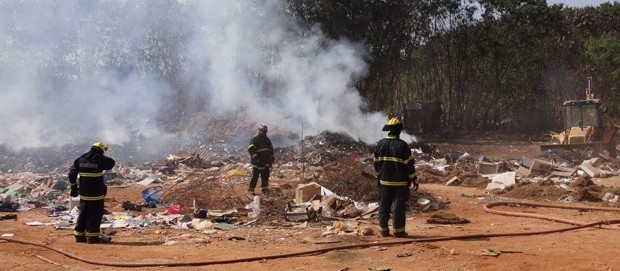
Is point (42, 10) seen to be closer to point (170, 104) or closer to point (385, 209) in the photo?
point (170, 104)

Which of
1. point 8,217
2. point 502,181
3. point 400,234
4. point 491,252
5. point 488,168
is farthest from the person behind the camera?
point 488,168

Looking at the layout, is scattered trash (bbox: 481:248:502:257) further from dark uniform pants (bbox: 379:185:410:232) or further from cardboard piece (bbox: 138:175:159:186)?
cardboard piece (bbox: 138:175:159:186)

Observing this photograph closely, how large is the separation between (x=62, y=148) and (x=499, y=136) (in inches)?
813

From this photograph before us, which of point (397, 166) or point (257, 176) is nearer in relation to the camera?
point (397, 166)

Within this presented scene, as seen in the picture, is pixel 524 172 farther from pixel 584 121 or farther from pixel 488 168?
pixel 584 121

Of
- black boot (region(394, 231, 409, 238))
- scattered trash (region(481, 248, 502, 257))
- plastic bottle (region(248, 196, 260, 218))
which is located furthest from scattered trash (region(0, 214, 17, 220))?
scattered trash (region(481, 248, 502, 257))

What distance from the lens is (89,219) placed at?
8.15 m

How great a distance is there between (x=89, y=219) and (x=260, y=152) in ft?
16.4

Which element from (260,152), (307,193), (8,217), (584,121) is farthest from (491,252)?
(584,121)

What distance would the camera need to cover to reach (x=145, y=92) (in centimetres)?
2889

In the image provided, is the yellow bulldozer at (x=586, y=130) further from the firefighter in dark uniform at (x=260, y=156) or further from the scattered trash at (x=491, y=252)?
the scattered trash at (x=491, y=252)

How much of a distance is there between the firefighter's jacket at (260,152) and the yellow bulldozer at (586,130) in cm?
1018

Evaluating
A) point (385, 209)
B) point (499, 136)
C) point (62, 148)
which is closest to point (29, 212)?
point (385, 209)

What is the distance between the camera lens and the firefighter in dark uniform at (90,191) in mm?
8141
